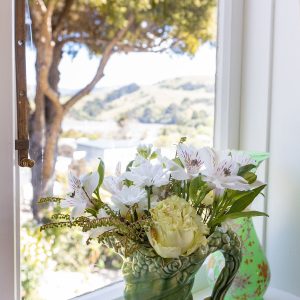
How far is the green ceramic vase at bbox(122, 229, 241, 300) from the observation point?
0.83 meters

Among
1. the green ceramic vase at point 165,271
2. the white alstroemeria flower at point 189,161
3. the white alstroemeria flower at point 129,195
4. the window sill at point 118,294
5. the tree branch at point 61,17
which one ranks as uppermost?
the tree branch at point 61,17

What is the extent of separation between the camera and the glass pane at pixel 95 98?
1.06 meters

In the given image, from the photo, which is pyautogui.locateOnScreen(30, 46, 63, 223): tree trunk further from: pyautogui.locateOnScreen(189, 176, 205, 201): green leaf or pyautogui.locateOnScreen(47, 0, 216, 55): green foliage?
pyautogui.locateOnScreen(189, 176, 205, 201): green leaf

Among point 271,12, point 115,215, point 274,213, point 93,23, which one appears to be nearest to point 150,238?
point 115,215

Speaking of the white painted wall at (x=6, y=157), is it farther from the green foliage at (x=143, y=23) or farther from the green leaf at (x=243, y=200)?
the green leaf at (x=243, y=200)

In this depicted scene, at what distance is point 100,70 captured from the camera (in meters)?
1.19

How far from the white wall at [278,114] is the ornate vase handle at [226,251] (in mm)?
484

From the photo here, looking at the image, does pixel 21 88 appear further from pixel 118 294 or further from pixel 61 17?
pixel 118 294

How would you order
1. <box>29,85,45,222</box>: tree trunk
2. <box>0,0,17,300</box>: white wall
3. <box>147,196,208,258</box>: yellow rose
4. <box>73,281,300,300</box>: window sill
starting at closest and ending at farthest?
<box>147,196,208,258</box>: yellow rose
<box>0,0,17,300</box>: white wall
<box>29,85,45,222</box>: tree trunk
<box>73,281,300,300</box>: window sill

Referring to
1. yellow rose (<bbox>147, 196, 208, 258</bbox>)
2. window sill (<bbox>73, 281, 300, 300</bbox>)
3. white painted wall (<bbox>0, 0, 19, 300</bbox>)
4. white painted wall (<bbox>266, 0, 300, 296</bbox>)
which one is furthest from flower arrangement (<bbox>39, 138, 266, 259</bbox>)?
white painted wall (<bbox>266, 0, 300, 296</bbox>)

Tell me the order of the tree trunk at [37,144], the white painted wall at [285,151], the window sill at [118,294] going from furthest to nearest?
1. the white painted wall at [285,151]
2. the window sill at [118,294]
3. the tree trunk at [37,144]

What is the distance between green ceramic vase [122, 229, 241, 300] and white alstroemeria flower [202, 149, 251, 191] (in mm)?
119

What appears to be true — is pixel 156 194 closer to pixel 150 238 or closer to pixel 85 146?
pixel 150 238

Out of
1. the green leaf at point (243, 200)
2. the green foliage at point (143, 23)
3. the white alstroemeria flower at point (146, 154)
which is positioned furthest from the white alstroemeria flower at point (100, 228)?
the green foliage at point (143, 23)
